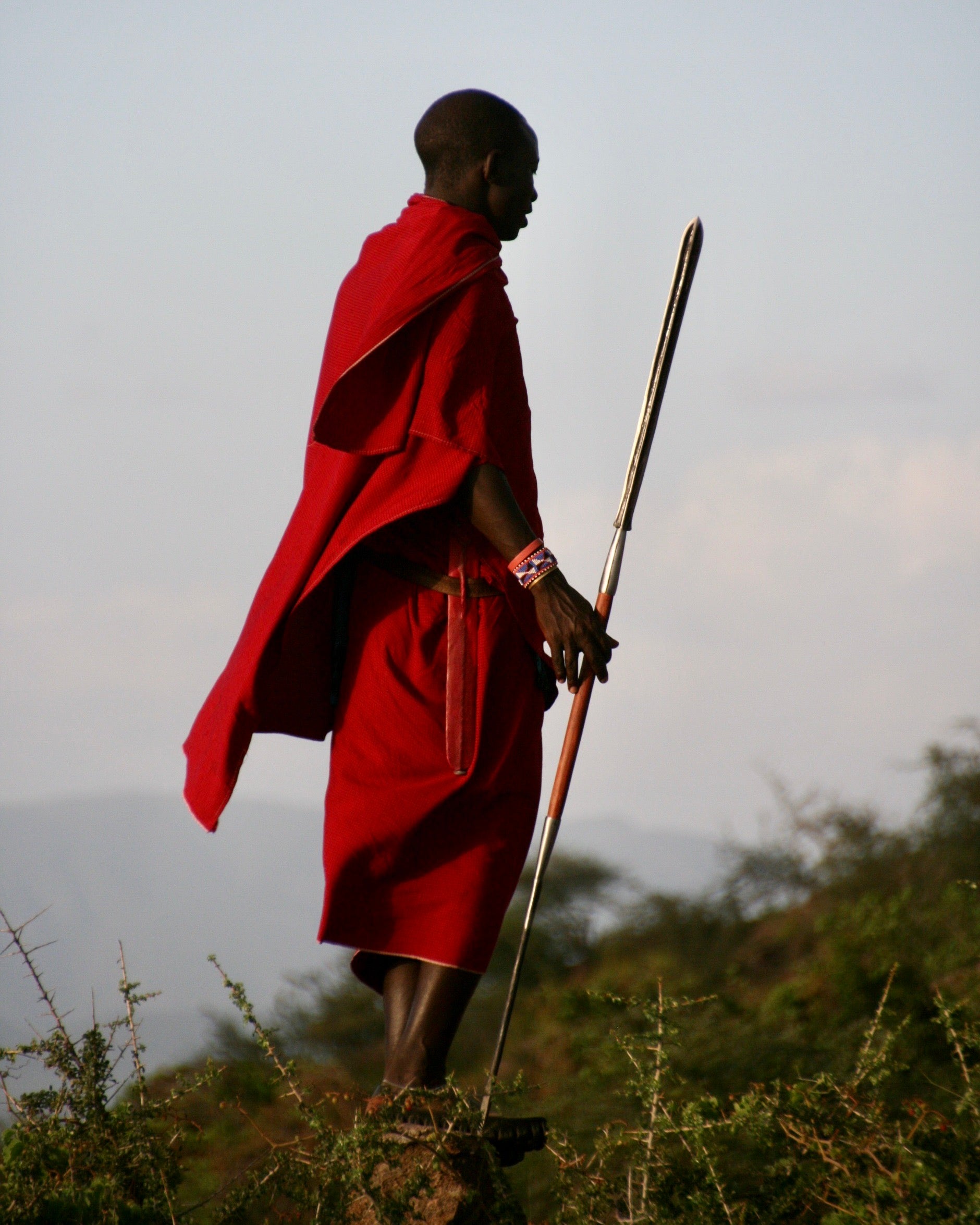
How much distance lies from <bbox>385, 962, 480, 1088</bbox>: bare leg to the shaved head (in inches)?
61.4

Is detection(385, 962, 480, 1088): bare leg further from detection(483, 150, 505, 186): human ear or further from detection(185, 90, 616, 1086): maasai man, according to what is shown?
detection(483, 150, 505, 186): human ear

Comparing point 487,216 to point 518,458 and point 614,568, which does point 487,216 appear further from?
point 614,568

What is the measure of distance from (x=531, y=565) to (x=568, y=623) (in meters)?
0.12

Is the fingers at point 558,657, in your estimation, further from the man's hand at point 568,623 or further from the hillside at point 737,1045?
the hillside at point 737,1045

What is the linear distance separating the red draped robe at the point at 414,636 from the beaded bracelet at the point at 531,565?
0.13 meters

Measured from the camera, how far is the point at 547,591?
240cm

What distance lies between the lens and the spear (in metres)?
2.54

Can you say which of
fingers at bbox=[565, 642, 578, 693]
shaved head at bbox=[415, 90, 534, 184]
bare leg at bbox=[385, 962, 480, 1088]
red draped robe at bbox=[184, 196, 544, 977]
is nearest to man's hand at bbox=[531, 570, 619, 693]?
fingers at bbox=[565, 642, 578, 693]

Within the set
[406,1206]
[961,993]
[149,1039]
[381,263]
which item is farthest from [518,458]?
[961,993]

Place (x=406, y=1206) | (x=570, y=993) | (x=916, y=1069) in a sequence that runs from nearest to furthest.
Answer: (x=406, y=1206)
(x=916, y=1069)
(x=570, y=993)

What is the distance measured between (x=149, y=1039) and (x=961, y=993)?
11.6 ft

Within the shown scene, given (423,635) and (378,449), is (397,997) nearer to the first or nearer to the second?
(423,635)

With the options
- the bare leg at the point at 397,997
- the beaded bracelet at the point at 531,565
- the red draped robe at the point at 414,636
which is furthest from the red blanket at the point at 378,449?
the bare leg at the point at 397,997

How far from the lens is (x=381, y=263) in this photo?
2.64 m
